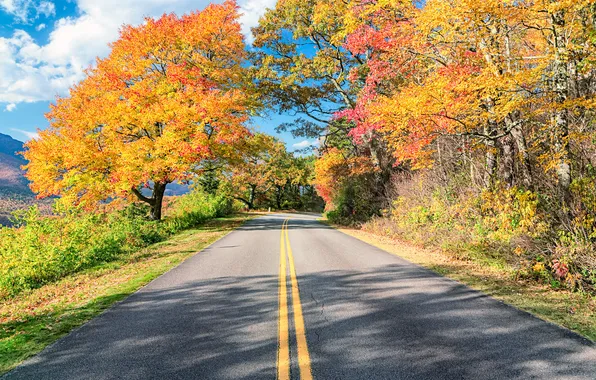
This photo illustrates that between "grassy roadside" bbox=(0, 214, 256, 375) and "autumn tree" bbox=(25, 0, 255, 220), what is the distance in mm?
6647

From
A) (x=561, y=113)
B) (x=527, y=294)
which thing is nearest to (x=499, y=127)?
(x=561, y=113)

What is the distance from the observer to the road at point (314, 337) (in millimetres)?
3328

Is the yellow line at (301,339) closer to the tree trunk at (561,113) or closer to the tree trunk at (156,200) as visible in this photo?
the tree trunk at (561,113)

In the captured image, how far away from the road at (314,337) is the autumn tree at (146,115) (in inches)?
412

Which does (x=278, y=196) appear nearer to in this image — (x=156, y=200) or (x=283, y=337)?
(x=156, y=200)

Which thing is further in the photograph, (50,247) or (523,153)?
(50,247)

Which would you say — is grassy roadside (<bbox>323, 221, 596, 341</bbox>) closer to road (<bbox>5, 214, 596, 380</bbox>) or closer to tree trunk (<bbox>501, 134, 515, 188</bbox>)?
road (<bbox>5, 214, 596, 380</bbox>)

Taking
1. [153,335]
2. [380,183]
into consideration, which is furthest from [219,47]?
[153,335]

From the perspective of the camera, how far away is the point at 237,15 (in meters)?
18.3

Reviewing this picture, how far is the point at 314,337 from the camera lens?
408 centimetres

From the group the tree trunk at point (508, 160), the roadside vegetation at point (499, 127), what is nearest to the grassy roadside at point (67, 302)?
the roadside vegetation at point (499, 127)

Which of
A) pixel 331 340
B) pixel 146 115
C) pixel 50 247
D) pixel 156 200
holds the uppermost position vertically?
pixel 146 115

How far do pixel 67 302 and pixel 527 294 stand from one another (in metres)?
8.72

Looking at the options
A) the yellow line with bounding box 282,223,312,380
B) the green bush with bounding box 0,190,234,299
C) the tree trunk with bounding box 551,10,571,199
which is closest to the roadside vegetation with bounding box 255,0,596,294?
the tree trunk with bounding box 551,10,571,199
